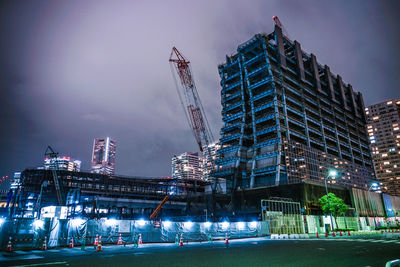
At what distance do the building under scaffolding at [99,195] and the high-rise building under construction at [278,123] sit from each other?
2381cm

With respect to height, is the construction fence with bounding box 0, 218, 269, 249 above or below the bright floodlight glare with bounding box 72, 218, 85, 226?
below

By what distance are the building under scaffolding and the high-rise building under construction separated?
23.8 m

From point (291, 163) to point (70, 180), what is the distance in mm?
84703

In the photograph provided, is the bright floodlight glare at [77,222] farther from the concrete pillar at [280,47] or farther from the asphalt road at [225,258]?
the concrete pillar at [280,47]

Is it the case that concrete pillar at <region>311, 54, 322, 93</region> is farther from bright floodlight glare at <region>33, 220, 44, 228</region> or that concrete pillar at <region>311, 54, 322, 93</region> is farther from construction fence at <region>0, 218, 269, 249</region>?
bright floodlight glare at <region>33, 220, 44, 228</region>

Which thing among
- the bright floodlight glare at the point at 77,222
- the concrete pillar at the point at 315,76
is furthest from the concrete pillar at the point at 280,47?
the bright floodlight glare at the point at 77,222

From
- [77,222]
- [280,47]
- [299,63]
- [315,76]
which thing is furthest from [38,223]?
[315,76]

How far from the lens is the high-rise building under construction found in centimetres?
9869

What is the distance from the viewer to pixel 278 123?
323 feet

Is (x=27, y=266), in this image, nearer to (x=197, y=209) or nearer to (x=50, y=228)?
(x=50, y=228)

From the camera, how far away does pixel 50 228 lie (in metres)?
24.8

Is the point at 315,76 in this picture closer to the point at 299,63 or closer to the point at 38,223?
the point at 299,63

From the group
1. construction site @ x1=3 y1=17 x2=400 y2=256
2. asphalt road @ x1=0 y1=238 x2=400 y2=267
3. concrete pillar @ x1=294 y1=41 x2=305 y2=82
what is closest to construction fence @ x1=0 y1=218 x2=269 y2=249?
asphalt road @ x1=0 y1=238 x2=400 y2=267

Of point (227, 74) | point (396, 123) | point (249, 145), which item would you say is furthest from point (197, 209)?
point (396, 123)
